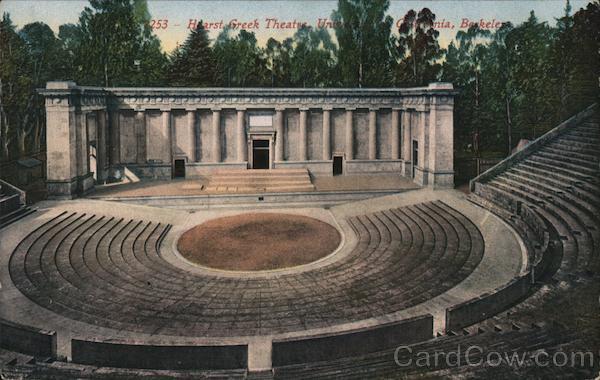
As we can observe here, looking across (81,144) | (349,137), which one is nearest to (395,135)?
(349,137)

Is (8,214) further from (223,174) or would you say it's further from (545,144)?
(545,144)

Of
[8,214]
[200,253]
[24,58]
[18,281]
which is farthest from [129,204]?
[24,58]

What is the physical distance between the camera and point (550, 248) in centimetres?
1633

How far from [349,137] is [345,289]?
2284 cm

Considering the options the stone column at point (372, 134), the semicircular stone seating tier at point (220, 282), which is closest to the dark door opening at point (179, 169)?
the semicircular stone seating tier at point (220, 282)

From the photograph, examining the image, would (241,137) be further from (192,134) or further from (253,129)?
(192,134)

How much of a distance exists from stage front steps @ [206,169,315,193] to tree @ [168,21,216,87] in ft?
66.0

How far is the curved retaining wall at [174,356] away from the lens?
10.2m

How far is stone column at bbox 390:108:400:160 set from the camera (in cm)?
3844

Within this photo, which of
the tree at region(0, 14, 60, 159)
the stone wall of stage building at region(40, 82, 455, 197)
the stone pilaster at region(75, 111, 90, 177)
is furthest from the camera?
the tree at region(0, 14, 60, 159)

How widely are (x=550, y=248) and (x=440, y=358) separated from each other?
8884 millimetres

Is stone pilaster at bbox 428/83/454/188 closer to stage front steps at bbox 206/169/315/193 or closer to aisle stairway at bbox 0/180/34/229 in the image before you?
stage front steps at bbox 206/169/315/193

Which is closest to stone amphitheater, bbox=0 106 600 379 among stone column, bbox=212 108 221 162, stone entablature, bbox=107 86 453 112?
stone column, bbox=212 108 221 162

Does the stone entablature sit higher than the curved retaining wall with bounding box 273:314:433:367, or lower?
higher
